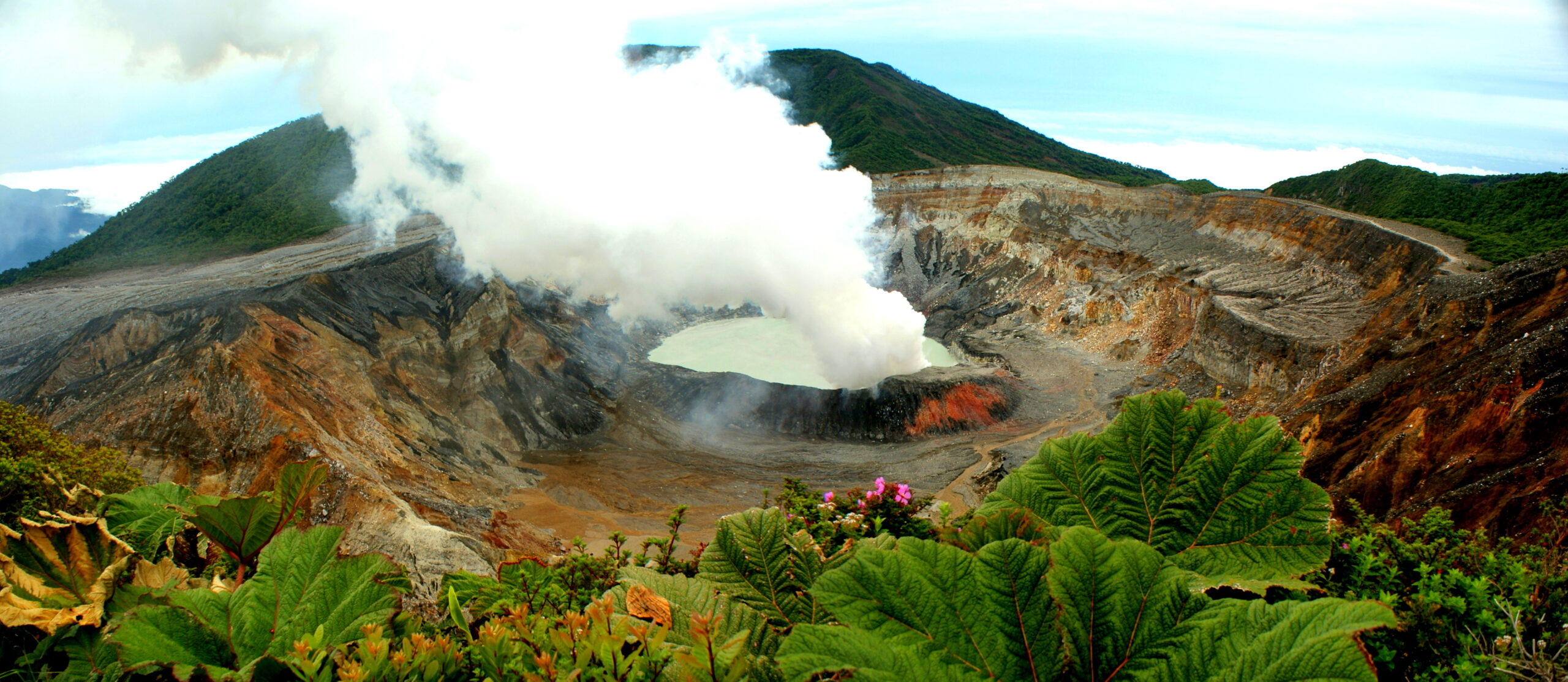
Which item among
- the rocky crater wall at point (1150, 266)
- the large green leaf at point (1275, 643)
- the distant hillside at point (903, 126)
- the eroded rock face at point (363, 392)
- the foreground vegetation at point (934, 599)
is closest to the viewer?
the large green leaf at point (1275, 643)

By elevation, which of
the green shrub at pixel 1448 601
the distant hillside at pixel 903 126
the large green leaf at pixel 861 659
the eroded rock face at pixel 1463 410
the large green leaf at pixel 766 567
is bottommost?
the eroded rock face at pixel 1463 410

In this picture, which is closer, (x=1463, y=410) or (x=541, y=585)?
(x=541, y=585)

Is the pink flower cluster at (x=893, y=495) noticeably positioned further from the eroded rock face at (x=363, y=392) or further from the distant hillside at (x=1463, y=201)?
the distant hillside at (x=1463, y=201)

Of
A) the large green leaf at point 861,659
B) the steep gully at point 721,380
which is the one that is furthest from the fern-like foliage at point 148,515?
the steep gully at point 721,380

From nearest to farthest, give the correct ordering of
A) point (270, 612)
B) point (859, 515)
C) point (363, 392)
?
point (270, 612), point (859, 515), point (363, 392)

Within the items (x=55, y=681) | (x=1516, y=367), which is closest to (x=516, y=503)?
(x=55, y=681)

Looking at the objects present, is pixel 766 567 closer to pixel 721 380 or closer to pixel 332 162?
pixel 721 380

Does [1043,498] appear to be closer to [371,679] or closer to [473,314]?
[371,679]

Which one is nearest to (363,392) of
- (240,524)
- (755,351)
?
(755,351)
